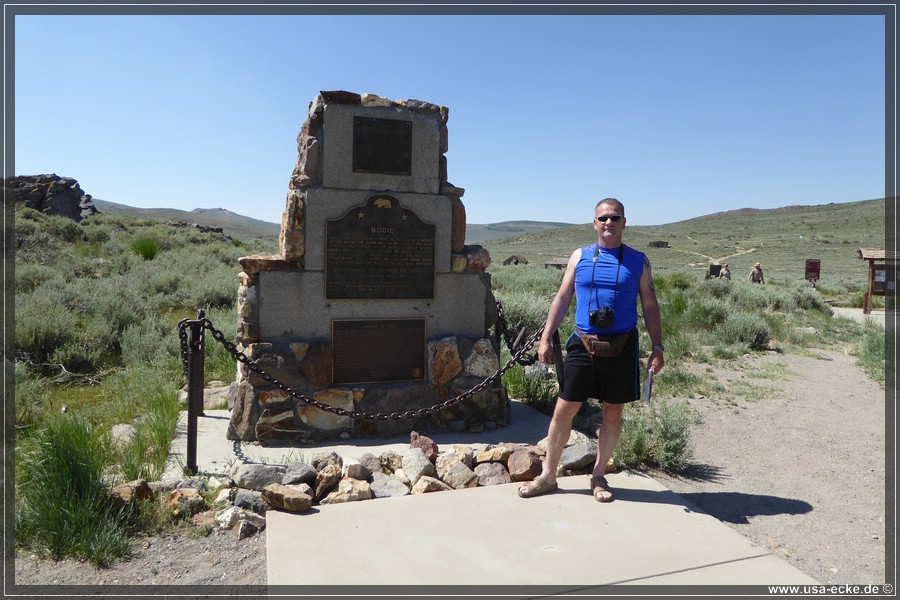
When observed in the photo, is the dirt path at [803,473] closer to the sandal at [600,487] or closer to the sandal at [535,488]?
the sandal at [600,487]

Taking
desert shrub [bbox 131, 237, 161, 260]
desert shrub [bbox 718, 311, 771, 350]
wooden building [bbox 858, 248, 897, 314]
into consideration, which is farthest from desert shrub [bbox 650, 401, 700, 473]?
desert shrub [bbox 131, 237, 161, 260]

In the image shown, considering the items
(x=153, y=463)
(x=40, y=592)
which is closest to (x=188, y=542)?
(x=40, y=592)

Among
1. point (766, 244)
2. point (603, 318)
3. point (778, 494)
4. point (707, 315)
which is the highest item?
point (766, 244)

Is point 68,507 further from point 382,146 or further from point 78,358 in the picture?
point 78,358

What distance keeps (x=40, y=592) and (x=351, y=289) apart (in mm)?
3204

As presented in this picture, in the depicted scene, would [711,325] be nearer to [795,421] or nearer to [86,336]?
[795,421]

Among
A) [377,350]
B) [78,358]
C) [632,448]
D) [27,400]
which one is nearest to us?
[632,448]

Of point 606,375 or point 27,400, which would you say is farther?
point 27,400

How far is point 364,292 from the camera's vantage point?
5.41 m

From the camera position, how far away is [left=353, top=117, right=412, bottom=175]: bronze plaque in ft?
17.4

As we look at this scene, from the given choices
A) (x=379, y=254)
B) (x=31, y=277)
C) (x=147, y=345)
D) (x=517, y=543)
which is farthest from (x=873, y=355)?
(x=31, y=277)

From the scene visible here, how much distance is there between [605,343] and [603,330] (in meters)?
0.09

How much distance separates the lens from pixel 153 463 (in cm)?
434

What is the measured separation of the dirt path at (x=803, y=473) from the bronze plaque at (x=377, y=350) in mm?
2579
